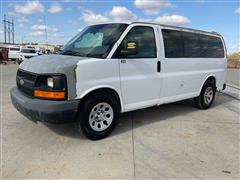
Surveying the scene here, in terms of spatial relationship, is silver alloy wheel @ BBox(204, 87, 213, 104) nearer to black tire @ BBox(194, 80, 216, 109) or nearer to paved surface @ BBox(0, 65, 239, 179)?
black tire @ BBox(194, 80, 216, 109)

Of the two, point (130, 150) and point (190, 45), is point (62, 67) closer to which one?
point (130, 150)

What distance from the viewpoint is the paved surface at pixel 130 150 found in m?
3.33

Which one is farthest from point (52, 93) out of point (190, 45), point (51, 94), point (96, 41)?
point (190, 45)

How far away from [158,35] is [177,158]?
8.44 ft

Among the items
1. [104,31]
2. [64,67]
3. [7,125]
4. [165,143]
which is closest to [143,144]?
[165,143]

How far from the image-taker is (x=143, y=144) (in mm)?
4238

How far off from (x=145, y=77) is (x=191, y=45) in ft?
6.50

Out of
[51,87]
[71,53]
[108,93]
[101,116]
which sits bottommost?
[101,116]

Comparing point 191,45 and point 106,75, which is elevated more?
Result: point 191,45

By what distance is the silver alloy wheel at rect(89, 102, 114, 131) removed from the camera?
4266 millimetres

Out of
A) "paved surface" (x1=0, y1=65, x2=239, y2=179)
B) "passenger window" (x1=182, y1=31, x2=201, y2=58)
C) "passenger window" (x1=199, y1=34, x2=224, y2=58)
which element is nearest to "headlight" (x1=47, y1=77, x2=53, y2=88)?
"paved surface" (x1=0, y1=65, x2=239, y2=179)

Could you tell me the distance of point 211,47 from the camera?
6.86 meters

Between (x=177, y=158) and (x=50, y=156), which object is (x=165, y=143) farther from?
(x=50, y=156)

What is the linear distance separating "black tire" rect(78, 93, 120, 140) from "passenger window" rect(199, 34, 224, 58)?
10.8 feet
